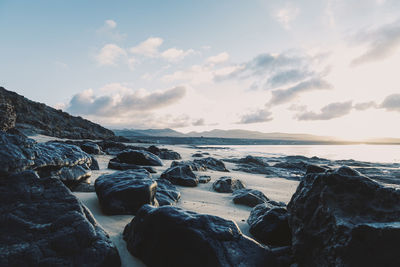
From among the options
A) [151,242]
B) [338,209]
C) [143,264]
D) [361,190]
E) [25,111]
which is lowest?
[143,264]

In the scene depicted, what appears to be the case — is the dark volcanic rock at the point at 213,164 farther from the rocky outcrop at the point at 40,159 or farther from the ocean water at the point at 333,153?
the ocean water at the point at 333,153

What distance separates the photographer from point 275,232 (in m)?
2.66

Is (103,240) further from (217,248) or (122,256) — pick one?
(217,248)

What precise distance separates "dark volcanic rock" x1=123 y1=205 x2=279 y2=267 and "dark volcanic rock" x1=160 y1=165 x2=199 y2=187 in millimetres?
3642

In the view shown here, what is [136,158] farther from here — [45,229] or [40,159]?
[45,229]

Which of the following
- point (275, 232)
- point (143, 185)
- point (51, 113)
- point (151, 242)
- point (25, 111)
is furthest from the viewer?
point (51, 113)

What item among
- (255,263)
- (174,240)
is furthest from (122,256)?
(255,263)

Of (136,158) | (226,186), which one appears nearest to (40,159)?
(226,186)

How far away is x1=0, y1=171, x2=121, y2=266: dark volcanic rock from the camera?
5.50 feet

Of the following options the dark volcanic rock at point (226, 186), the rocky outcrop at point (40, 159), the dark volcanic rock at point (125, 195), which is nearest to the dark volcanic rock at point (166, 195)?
the dark volcanic rock at point (125, 195)

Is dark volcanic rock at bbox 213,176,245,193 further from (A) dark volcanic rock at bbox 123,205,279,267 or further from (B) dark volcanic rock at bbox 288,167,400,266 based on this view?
(A) dark volcanic rock at bbox 123,205,279,267

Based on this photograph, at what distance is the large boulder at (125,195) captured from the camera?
309 centimetres

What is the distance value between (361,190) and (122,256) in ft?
7.42

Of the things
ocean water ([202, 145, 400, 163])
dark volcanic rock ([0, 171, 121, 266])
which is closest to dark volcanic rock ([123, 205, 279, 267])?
dark volcanic rock ([0, 171, 121, 266])
